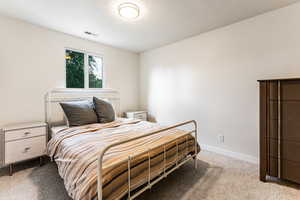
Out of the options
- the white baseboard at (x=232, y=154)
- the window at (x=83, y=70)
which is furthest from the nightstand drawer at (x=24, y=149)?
the white baseboard at (x=232, y=154)

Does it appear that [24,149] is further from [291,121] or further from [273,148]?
[291,121]

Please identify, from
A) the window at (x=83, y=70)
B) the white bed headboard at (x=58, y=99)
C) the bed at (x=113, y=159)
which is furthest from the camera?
the window at (x=83, y=70)

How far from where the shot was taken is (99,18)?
2389 mm

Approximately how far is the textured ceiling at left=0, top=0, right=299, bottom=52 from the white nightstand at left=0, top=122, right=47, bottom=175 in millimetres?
1700

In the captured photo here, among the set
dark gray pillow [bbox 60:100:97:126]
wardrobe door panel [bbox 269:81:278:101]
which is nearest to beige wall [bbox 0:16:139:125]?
dark gray pillow [bbox 60:100:97:126]

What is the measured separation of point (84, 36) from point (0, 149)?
93.4 inches

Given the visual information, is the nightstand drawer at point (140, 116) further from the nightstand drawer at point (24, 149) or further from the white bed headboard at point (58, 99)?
the nightstand drawer at point (24, 149)

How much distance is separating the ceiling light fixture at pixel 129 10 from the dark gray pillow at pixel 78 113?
64.2 inches

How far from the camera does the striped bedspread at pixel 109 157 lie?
1.20m

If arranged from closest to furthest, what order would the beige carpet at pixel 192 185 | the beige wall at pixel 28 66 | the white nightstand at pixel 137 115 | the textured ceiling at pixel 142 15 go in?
the beige carpet at pixel 192 185, the textured ceiling at pixel 142 15, the beige wall at pixel 28 66, the white nightstand at pixel 137 115

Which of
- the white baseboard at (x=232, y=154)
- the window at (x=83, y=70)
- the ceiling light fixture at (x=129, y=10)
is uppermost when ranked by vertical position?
the ceiling light fixture at (x=129, y=10)

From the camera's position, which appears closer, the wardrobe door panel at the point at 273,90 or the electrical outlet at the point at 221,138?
the wardrobe door panel at the point at 273,90

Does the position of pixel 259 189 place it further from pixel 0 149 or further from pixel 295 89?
pixel 0 149

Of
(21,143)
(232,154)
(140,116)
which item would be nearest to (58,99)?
(21,143)
